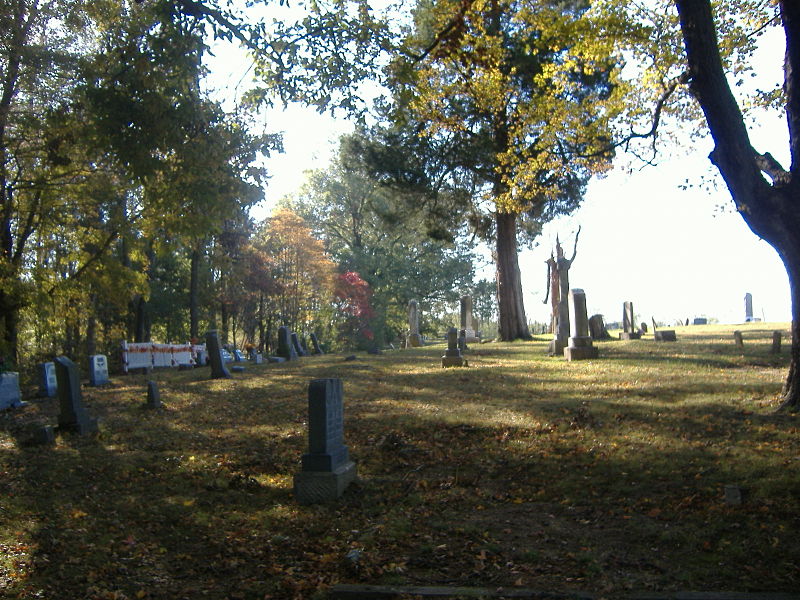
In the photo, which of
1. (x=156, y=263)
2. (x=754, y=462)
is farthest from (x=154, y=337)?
(x=754, y=462)

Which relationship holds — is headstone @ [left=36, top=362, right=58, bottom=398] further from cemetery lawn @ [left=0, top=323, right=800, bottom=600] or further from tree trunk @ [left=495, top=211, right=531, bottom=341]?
tree trunk @ [left=495, top=211, right=531, bottom=341]

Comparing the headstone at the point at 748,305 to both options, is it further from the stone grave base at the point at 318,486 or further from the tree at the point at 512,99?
the stone grave base at the point at 318,486

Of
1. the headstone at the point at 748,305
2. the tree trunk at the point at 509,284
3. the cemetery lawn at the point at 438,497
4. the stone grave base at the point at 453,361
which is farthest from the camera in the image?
the headstone at the point at 748,305

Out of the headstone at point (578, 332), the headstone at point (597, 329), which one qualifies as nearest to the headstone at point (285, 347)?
the headstone at point (597, 329)

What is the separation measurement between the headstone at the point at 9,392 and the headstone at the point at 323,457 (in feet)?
37.0

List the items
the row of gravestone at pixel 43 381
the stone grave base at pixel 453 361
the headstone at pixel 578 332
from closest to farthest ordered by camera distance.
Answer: the row of gravestone at pixel 43 381 → the headstone at pixel 578 332 → the stone grave base at pixel 453 361

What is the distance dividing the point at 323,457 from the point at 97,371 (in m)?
14.4

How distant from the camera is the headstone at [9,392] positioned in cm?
1609

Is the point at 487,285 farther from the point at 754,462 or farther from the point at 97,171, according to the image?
the point at 754,462

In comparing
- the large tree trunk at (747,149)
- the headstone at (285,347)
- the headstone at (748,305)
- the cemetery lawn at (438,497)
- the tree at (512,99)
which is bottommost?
the cemetery lawn at (438,497)

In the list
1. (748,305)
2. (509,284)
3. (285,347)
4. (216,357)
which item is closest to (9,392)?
(216,357)

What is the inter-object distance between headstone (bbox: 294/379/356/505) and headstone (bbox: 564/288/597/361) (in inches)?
414

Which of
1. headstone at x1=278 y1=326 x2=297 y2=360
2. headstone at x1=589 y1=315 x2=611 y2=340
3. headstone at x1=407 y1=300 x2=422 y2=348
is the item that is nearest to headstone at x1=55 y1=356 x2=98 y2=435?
headstone at x1=278 y1=326 x2=297 y2=360

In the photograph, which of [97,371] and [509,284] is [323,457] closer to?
[97,371]
